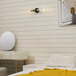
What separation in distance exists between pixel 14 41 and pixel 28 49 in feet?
1.38

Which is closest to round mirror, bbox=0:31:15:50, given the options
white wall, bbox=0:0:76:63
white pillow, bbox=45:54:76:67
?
white wall, bbox=0:0:76:63

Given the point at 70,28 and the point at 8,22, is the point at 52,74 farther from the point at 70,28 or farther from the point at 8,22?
the point at 8,22

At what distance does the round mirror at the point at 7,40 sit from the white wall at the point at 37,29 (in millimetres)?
117

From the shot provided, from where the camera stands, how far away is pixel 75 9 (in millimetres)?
4398

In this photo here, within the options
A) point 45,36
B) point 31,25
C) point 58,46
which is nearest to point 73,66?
point 58,46

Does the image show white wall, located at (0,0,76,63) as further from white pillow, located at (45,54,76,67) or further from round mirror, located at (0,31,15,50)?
white pillow, located at (45,54,76,67)

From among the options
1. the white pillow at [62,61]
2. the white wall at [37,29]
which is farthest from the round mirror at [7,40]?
A: the white pillow at [62,61]

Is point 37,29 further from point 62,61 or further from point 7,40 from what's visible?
→ point 62,61

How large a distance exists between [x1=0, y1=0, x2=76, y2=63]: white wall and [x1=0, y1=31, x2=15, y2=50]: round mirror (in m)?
0.12

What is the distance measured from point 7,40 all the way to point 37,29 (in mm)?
841

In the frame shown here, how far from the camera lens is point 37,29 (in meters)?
4.82

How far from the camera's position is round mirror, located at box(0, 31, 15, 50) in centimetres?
503

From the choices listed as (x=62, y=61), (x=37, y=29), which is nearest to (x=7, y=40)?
(x=37, y=29)

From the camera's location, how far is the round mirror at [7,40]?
16.5ft
